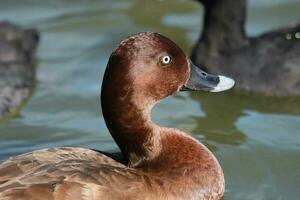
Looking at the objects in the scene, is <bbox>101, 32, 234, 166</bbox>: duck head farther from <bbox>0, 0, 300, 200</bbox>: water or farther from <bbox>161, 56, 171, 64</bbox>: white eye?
<bbox>0, 0, 300, 200</bbox>: water

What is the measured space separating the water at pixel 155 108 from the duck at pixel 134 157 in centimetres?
78

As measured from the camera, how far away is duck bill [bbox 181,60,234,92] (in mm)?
6582

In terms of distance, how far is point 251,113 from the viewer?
8.86m

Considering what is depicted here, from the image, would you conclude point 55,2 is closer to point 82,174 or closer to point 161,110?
point 161,110

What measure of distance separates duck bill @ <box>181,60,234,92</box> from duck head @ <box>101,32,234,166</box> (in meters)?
0.07

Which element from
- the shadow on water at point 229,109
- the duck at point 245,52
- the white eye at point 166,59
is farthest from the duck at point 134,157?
the duck at point 245,52

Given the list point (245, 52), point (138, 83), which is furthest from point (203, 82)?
point (245, 52)

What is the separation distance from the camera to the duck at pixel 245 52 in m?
9.12

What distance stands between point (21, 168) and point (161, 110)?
9.66ft

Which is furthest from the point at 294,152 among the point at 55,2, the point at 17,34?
the point at 55,2

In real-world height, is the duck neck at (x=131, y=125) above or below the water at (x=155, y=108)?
above

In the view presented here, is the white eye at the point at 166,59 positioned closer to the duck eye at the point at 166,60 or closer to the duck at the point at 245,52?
the duck eye at the point at 166,60

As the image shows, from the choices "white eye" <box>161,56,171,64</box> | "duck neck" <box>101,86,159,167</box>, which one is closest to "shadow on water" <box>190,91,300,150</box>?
"duck neck" <box>101,86,159,167</box>

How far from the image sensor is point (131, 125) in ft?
20.5
